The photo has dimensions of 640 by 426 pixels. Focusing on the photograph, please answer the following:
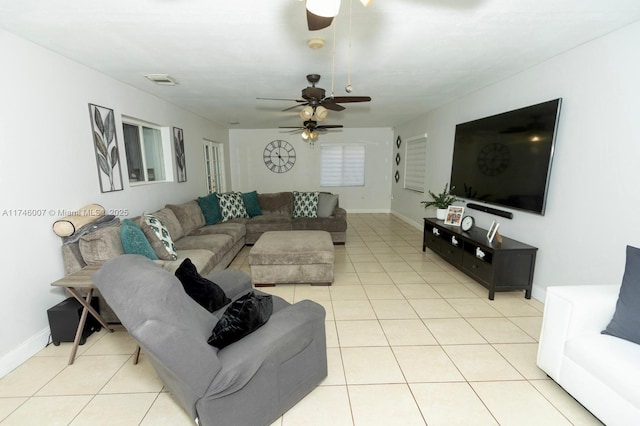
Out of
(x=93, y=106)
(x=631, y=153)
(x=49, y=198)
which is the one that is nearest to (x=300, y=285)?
(x=49, y=198)

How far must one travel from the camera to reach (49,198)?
89.7 inches

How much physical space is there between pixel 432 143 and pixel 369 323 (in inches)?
153

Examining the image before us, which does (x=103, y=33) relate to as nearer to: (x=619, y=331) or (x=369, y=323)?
(x=369, y=323)

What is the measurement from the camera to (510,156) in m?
3.06

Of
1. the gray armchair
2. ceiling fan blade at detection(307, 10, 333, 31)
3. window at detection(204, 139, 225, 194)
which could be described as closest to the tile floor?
the gray armchair

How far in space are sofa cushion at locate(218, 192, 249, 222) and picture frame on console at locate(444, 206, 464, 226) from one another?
11.2ft

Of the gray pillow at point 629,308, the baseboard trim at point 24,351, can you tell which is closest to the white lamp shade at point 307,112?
the gray pillow at point 629,308

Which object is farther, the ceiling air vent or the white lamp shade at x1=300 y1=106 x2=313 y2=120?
the white lamp shade at x1=300 y1=106 x2=313 y2=120

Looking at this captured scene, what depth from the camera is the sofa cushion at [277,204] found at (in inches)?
217

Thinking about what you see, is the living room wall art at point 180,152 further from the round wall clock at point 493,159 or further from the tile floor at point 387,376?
the round wall clock at point 493,159

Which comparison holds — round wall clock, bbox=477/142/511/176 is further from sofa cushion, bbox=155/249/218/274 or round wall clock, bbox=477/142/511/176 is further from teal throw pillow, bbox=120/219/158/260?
teal throw pillow, bbox=120/219/158/260

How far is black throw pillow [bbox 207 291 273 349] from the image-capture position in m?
1.34

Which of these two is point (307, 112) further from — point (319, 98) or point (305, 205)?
point (305, 205)

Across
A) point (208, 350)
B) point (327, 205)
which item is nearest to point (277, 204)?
point (327, 205)
